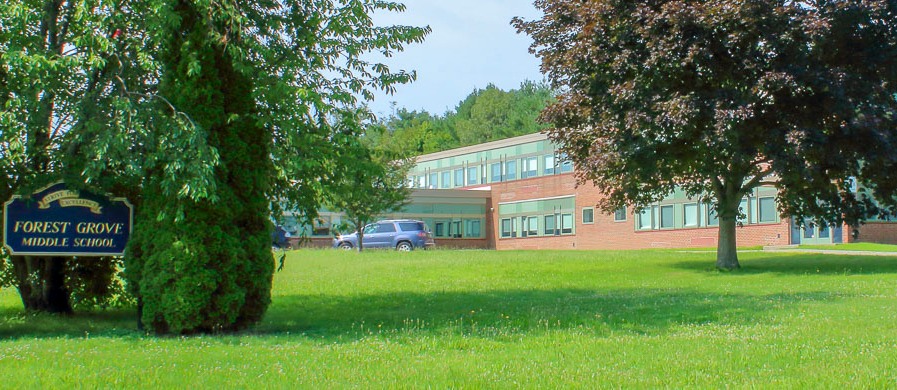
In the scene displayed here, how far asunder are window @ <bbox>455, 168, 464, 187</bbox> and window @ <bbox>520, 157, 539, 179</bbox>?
27.1 feet

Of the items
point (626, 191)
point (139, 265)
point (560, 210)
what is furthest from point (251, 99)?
point (560, 210)

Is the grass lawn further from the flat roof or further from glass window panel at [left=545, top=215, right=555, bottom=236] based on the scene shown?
the flat roof

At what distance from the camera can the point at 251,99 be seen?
12.9 m

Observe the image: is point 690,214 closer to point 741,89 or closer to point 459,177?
point 459,177

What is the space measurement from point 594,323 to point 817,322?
3.10 metres

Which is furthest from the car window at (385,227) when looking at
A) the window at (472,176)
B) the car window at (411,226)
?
the window at (472,176)

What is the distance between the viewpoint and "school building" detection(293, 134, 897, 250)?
1924 inches

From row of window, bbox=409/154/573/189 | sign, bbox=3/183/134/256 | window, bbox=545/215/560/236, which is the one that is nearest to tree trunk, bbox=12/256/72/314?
sign, bbox=3/183/134/256

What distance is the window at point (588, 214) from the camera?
2285 inches

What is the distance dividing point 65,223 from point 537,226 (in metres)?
51.8

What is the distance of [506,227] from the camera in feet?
218

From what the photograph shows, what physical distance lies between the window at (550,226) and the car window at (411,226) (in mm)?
15727

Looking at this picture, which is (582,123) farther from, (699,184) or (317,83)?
(317,83)

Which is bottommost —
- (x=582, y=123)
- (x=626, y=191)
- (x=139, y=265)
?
(x=139, y=265)
